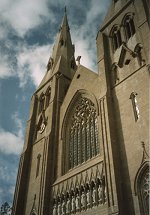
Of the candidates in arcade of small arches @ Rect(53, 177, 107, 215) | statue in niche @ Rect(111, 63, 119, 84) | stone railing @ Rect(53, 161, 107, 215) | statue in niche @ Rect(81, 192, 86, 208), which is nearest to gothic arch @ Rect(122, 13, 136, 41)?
statue in niche @ Rect(111, 63, 119, 84)

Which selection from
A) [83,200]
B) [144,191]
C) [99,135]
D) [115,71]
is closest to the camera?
[144,191]

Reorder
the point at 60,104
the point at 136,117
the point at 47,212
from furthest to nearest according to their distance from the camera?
the point at 60,104 → the point at 47,212 → the point at 136,117

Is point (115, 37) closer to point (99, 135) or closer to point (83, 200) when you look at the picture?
point (99, 135)

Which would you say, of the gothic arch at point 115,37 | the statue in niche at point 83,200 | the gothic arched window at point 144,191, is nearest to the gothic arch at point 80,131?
the statue in niche at point 83,200

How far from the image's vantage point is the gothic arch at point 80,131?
16078mm

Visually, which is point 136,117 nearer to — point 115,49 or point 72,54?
point 115,49

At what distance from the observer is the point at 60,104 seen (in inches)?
838

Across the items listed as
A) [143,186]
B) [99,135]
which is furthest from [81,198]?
[143,186]

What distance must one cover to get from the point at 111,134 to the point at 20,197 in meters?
8.76

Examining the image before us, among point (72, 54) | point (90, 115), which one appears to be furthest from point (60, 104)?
point (72, 54)

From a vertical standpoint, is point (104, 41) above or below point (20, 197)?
above

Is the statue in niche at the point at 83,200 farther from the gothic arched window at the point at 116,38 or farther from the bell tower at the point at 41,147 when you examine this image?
the gothic arched window at the point at 116,38

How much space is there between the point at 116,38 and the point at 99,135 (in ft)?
28.0

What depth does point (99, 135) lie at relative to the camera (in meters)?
14.9
